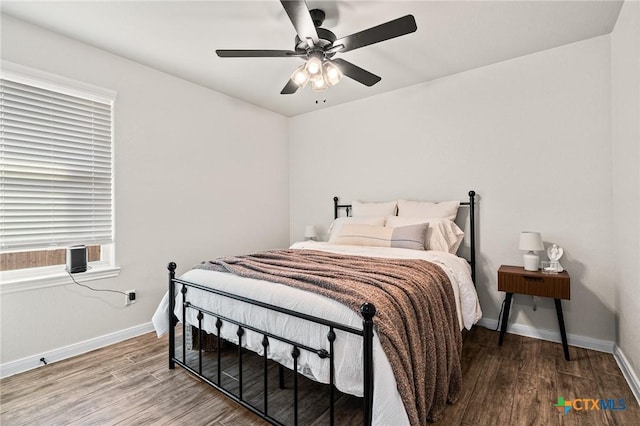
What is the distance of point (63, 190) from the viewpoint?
8.28 feet

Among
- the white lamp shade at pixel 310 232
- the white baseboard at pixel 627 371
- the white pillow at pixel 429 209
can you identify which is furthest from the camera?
the white lamp shade at pixel 310 232

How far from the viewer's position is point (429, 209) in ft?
10.4

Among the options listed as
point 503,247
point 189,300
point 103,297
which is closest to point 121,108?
point 103,297

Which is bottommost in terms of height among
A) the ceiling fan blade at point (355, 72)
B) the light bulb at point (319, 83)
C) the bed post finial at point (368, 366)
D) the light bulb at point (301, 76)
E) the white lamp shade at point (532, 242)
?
the bed post finial at point (368, 366)

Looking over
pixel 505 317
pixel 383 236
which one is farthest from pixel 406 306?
pixel 505 317

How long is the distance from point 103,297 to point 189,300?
43.9 inches

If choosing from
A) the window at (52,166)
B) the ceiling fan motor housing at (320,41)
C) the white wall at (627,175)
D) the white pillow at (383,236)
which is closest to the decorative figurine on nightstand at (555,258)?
the white wall at (627,175)

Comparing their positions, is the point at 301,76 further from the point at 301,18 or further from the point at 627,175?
the point at 627,175

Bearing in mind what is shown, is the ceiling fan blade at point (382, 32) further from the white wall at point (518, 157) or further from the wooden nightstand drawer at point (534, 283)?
the wooden nightstand drawer at point (534, 283)

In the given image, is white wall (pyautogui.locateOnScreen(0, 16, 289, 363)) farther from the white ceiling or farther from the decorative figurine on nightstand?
the decorative figurine on nightstand

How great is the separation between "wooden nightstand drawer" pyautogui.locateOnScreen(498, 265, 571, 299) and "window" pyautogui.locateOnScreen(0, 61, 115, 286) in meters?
3.53

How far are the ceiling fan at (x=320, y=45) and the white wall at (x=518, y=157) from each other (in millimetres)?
1296

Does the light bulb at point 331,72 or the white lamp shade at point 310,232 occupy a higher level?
the light bulb at point 331,72

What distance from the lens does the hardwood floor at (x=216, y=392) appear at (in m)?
1.72
